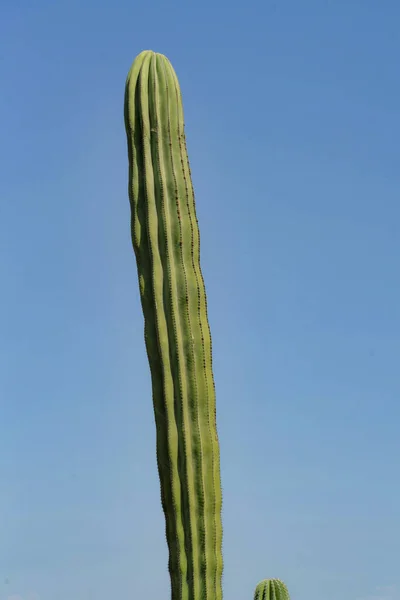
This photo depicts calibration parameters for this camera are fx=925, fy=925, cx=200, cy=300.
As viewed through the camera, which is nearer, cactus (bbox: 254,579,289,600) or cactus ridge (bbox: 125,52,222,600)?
cactus ridge (bbox: 125,52,222,600)

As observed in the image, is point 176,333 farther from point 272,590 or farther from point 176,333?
point 272,590

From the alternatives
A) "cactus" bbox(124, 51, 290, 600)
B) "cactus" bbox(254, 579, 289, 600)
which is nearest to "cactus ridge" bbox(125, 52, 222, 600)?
"cactus" bbox(124, 51, 290, 600)

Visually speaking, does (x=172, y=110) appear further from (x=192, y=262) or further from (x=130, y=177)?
(x=192, y=262)

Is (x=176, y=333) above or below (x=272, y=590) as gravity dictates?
above

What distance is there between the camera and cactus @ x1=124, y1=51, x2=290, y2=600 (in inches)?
233

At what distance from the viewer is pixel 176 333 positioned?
609cm

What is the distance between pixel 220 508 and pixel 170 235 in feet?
6.03

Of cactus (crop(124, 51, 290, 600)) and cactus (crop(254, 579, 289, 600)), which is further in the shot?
cactus (crop(254, 579, 289, 600))

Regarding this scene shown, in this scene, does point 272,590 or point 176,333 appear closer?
point 176,333

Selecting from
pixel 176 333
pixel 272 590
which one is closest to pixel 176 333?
pixel 176 333

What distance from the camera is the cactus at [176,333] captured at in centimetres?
592

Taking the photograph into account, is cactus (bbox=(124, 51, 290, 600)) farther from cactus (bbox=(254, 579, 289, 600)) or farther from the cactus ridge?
cactus (bbox=(254, 579, 289, 600))

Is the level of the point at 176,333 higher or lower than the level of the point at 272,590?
higher

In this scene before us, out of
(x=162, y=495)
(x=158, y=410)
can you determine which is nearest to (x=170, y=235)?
(x=158, y=410)
